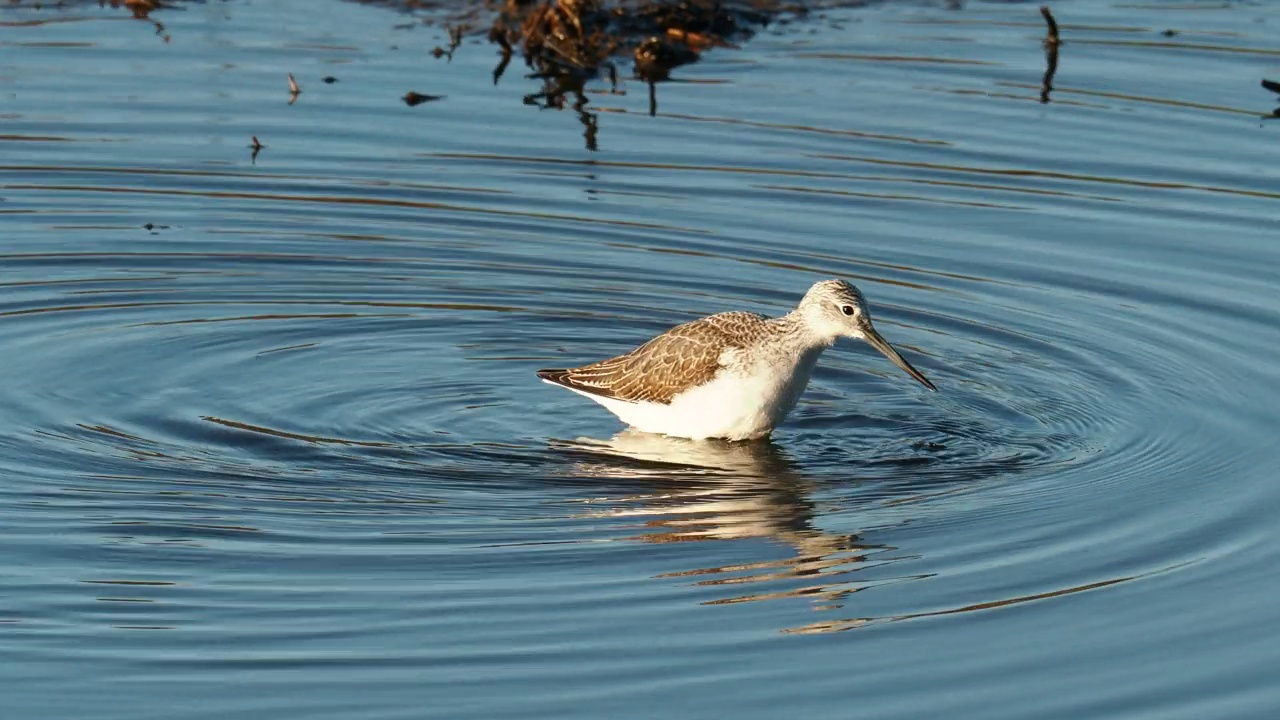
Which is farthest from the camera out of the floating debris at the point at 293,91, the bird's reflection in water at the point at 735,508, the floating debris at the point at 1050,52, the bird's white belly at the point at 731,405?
the floating debris at the point at 1050,52

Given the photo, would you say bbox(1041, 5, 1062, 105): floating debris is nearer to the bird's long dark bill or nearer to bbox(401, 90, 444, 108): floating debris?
bbox(401, 90, 444, 108): floating debris

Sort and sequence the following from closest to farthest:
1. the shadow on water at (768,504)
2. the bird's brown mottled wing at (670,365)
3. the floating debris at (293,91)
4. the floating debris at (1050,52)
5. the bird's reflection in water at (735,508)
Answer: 1. the shadow on water at (768,504)
2. the bird's reflection in water at (735,508)
3. the bird's brown mottled wing at (670,365)
4. the floating debris at (293,91)
5. the floating debris at (1050,52)

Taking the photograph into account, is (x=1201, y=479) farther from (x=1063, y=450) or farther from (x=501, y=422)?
(x=501, y=422)

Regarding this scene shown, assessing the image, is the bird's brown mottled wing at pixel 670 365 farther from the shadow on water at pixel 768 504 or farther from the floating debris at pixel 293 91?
the floating debris at pixel 293 91

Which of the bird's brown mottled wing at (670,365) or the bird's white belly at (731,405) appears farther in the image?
the bird's brown mottled wing at (670,365)

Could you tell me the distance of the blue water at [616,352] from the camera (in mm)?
9500

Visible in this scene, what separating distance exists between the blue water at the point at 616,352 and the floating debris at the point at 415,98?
0.14 meters

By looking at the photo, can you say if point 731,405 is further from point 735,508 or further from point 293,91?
point 293,91

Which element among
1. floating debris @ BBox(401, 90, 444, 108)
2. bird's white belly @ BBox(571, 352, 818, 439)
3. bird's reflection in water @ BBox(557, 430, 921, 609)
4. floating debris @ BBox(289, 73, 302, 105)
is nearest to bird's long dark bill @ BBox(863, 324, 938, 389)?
bird's white belly @ BBox(571, 352, 818, 439)

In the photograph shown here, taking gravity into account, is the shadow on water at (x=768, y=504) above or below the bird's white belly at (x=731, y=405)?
below

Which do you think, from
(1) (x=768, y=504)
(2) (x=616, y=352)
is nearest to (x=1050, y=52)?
(2) (x=616, y=352)

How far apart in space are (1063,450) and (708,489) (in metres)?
2.16

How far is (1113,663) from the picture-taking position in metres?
9.43

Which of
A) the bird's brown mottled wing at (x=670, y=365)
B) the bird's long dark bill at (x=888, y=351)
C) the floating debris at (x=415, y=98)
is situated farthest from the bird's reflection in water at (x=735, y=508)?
the floating debris at (x=415, y=98)
